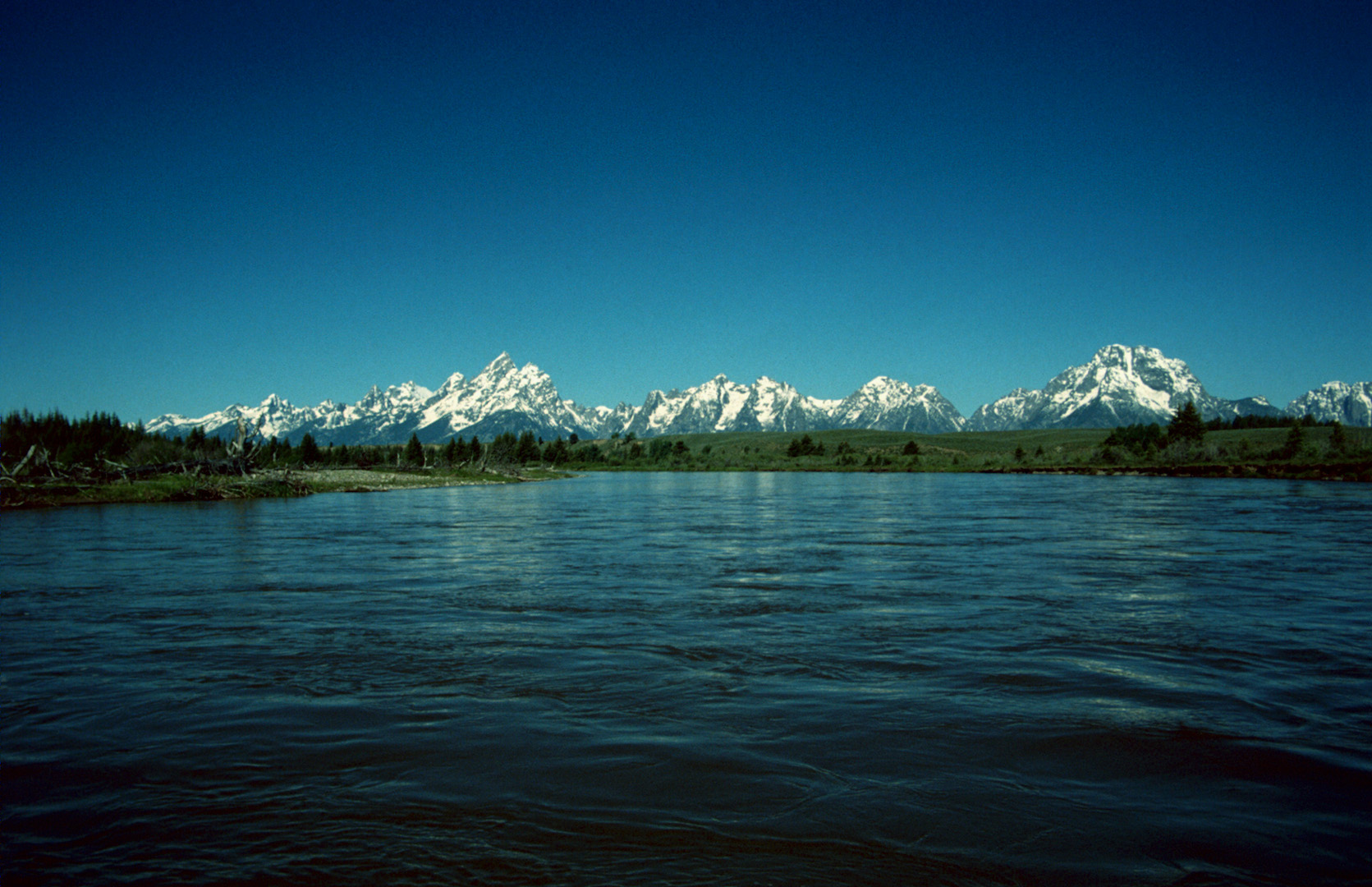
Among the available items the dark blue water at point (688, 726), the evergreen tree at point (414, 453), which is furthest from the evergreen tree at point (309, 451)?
the dark blue water at point (688, 726)

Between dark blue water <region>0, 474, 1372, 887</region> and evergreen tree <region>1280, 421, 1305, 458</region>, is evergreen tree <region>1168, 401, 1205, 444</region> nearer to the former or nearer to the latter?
evergreen tree <region>1280, 421, 1305, 458</region>

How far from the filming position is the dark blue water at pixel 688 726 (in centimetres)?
571

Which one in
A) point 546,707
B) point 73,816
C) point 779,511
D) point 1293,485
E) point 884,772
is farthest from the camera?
point 1293,485

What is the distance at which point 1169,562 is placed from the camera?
69.3 ft

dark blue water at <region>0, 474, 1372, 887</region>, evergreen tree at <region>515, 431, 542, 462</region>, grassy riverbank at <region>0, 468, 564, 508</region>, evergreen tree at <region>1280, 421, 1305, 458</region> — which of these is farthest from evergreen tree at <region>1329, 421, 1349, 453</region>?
evergreen tree at <region>515, 431, 542, 462</region>

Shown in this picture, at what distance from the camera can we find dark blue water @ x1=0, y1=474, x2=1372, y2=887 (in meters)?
5.71

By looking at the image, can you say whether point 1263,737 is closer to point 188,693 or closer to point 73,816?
point 73,816

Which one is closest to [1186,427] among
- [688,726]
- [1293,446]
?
[1293,446]

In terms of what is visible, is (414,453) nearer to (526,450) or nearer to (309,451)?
(309,451)

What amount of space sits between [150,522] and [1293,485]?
80.8 metres

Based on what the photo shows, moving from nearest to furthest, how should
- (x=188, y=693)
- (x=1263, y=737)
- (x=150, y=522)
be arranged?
(x=1263, y=737) < (x=188, y=693) < (x=150, y=522)

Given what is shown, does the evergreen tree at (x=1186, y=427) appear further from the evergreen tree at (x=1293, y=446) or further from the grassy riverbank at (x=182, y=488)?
the grassy riverbank at (x=182, y=488)

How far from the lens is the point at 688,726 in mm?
8281

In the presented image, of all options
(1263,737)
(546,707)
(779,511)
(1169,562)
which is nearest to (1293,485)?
(779,511)
